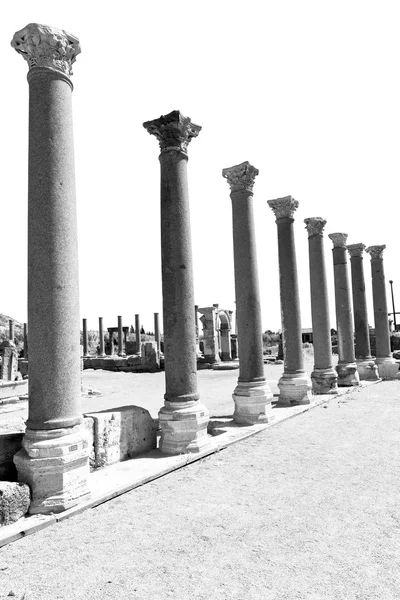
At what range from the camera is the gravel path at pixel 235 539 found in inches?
131

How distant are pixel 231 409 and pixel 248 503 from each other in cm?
681

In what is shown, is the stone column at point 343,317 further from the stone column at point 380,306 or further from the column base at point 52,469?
the column base at point 52,469

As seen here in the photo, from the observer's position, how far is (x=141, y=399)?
14758 mm

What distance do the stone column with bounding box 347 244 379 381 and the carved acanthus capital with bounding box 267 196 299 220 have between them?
6840mm

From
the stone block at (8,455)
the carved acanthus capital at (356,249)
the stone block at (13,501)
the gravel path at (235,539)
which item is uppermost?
the carved acanthus capital at (356,249)

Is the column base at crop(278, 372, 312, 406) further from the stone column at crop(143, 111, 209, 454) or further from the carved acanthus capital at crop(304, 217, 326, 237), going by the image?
the stone column at crop(143, 111, 209, 454)

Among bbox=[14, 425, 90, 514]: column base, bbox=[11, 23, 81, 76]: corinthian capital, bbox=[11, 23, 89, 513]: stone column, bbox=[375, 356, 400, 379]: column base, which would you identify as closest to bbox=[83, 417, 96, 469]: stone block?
bbox=[11, 23, 89, 513]: stone column

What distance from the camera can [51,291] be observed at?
5.24m

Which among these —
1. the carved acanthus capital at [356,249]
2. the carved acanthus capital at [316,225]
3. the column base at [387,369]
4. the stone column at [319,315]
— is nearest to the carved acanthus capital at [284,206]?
the carved acanthus capital at [316,225]

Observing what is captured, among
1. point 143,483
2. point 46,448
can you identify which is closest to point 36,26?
point 46,448

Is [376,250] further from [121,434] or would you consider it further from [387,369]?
[121,434]

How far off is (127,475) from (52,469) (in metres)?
1.28

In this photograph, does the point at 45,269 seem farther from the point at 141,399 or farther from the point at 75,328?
the point at 141,399

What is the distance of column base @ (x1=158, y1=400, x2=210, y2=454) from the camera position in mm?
7090
